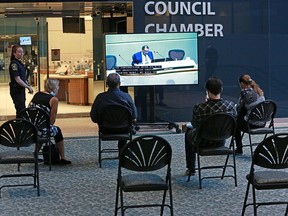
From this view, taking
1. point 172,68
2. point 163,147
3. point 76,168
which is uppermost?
point 172,68

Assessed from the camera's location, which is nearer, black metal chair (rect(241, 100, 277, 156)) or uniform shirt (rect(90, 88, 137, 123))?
uniform shirt (rect(90, 88, 137, 123))

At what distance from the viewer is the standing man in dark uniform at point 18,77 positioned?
32.7 feet

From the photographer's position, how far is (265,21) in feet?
40.8

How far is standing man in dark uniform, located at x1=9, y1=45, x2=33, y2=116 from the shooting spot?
998 centimetres

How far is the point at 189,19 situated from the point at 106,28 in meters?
2.42

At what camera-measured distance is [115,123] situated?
7.70 m

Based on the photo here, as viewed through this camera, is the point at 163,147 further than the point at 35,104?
No

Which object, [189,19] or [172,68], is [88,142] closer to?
[172,68]

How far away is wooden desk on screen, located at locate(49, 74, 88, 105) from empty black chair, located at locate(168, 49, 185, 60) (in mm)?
3987

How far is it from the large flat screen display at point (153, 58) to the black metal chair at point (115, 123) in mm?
2972

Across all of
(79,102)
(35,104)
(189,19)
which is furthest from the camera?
(79,102)

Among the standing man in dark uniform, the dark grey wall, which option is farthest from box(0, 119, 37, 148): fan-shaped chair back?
the dark grey wall

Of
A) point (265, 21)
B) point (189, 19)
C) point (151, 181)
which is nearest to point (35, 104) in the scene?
point (151, 181)

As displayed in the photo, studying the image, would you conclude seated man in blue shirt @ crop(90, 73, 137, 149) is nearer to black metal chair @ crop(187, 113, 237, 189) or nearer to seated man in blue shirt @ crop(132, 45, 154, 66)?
black metal chair @ crop(187, 113, 237, 189)
